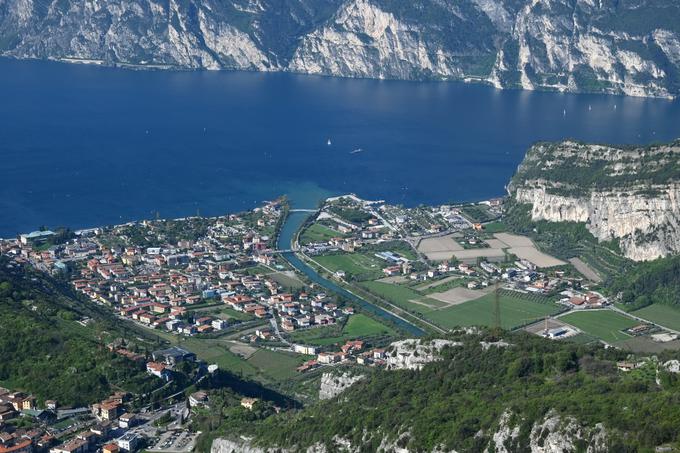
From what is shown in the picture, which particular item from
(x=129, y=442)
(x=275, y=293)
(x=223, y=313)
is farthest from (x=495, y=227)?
(x=129, y=442)

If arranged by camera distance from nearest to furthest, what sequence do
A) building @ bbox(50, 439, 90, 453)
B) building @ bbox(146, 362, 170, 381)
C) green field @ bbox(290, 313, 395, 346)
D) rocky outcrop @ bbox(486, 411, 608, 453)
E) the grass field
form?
rocky outcrop @ bbox(486, 411, 608, 453) < building @ bbox(50, 439, 90, 453) < building @ bbox(146, 362, 170, 381) < green field @ bbox(290, 313, 395, 346) < the grass field

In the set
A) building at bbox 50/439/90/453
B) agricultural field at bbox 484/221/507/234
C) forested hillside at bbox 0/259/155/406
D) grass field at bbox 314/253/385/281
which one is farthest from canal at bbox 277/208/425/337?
building at bbox 50/439/90/453

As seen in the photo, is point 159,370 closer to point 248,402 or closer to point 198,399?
point 198,399

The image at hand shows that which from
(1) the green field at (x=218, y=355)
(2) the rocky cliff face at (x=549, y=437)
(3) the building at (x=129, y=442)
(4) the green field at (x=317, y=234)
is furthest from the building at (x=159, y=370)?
(4) the green field at (x=317, y=234)

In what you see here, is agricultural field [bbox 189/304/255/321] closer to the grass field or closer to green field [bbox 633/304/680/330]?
the grass field

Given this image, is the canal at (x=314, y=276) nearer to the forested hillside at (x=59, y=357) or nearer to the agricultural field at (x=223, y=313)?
the agricultural field at (x=223, y=313)

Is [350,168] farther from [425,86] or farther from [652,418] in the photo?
[652,418]
